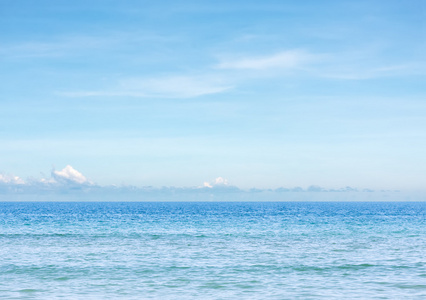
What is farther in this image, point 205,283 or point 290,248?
point 290,248

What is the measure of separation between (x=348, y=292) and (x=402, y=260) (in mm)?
9556

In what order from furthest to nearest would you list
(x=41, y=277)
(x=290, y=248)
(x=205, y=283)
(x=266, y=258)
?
(x=290, y=248) < (x=266, y=258) < (x=41, y=277) < (x=205, y=283)

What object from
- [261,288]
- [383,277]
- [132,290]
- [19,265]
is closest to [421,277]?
[383,277]

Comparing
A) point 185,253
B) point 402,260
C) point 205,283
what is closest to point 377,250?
point 402,260

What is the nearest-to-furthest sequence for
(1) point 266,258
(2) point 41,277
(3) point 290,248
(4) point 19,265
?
(2) point 41,277, (4) point 19,265, (1) point 266,258, (3) point 290,248

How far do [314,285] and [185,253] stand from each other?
12.1 m

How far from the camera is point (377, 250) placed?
111 feet

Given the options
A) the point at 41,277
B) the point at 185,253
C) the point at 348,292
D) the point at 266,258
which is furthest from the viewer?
the point at 185,253

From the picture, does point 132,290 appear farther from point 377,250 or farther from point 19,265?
point 377,250

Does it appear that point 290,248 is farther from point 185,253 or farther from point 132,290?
point 132,290

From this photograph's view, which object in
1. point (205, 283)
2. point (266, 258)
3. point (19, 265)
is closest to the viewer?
point (205, 283)

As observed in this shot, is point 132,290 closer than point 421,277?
Yes

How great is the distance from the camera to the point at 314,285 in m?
22.4

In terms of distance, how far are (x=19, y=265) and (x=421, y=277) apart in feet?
71.2
